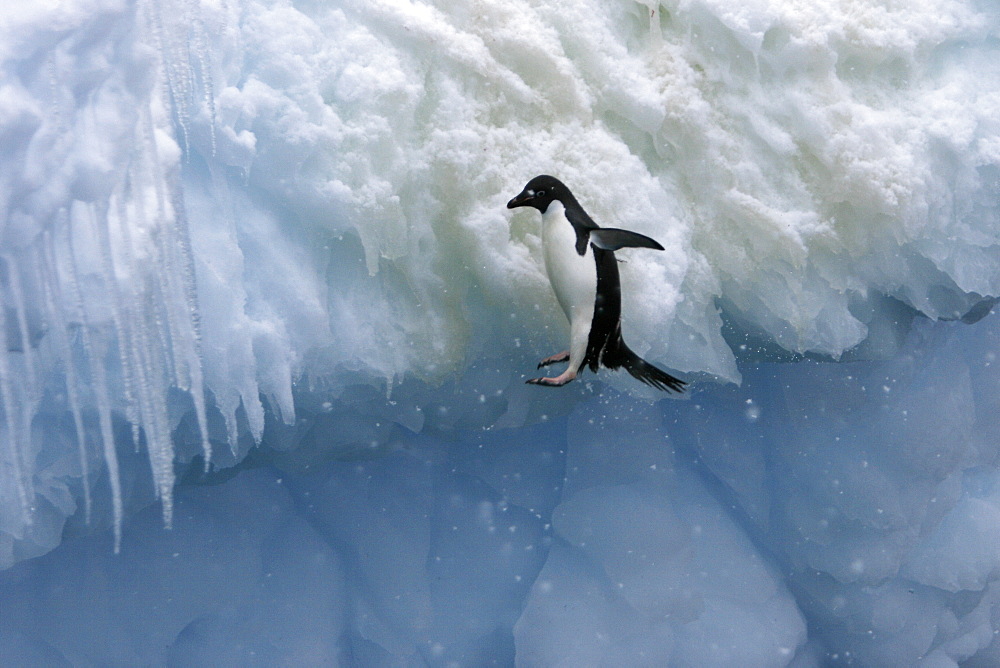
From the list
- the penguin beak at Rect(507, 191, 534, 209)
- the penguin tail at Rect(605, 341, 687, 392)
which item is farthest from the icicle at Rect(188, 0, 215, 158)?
the penguin tail at Rect(605, 341, 687, 392)

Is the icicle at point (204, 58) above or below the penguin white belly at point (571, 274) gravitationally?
above

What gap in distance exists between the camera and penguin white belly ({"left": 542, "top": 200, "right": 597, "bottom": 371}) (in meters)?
1.59

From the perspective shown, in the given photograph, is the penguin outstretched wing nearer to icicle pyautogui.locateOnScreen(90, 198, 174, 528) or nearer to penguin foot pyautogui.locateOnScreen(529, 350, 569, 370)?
penguin foot pyautogui.locateOnScreen(529, 350, 569, 370)

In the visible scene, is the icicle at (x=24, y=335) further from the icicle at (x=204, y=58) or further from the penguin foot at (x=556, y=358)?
the penguin foot at (x=556, y=358)

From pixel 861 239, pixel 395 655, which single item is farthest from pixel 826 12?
pixel 395 655

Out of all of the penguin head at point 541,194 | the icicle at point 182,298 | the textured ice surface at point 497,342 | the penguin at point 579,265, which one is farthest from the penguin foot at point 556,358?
the icicle at point 182,298

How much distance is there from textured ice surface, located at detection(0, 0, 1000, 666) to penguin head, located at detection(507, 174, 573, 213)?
0.44ft

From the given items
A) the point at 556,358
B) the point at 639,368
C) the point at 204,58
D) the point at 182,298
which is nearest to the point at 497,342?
the point at 556,358

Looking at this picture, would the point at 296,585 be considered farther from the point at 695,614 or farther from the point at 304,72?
the point at 304,72

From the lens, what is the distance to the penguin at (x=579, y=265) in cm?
159

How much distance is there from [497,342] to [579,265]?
12.8 inches

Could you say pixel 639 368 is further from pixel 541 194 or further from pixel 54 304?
pixel 54 304

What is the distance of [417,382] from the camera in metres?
1.80

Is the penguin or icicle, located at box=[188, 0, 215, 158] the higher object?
icicle, located at box=[188, 0, 215, 158]
